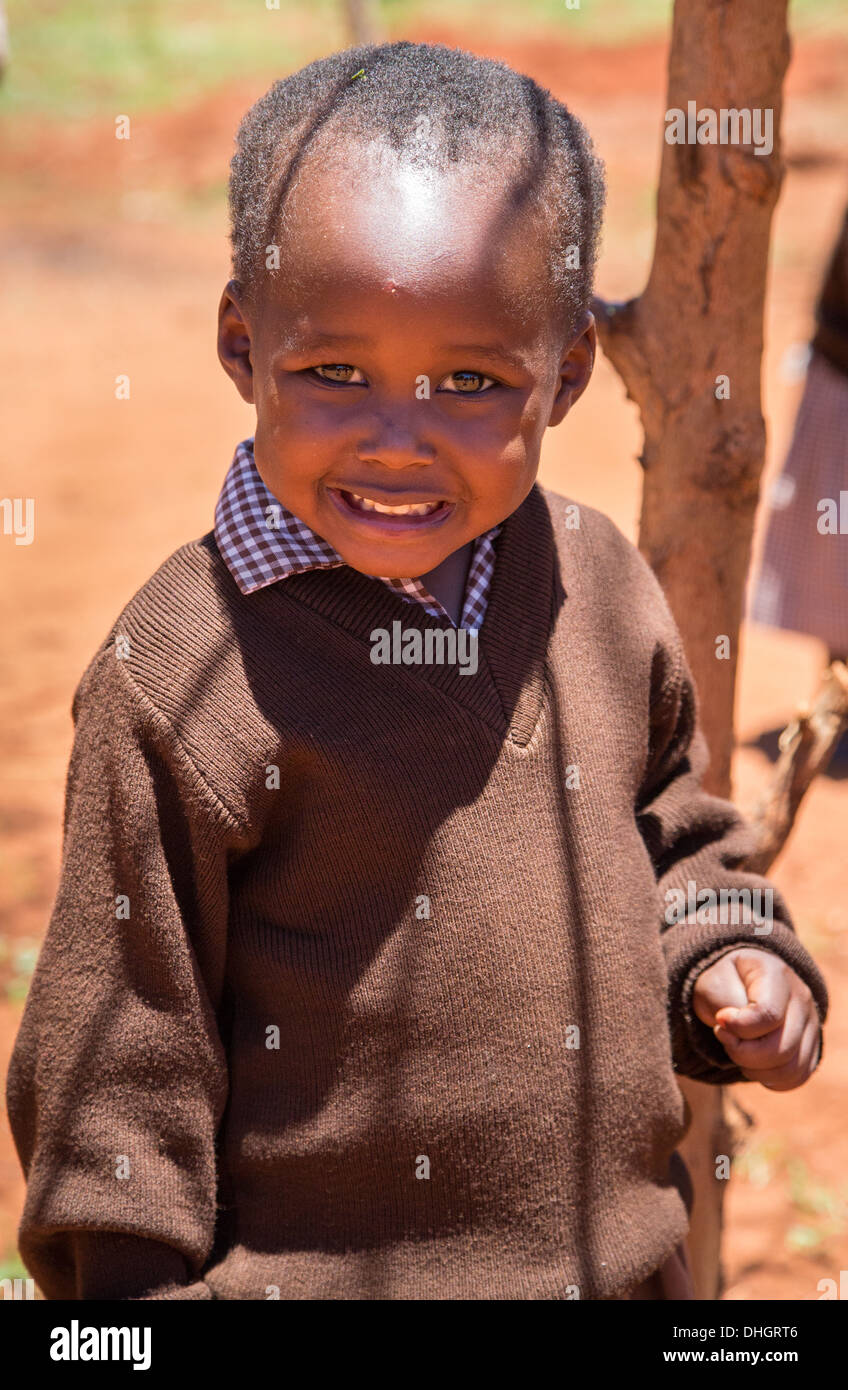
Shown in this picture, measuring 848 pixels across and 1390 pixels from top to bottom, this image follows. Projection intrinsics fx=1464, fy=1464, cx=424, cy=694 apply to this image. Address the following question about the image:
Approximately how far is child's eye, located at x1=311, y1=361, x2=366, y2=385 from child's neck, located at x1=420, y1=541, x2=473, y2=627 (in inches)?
10.5

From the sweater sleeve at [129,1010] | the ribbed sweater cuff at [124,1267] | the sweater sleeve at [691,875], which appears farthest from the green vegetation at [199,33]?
the ribbed sweater cuff at [124,1267]

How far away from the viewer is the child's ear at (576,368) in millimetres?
1415

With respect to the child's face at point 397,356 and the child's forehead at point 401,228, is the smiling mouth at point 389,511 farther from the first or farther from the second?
the child's forehead at point 401,228

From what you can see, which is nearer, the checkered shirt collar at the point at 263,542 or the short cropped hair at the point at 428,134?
the short cropped hair at the point at 428,134

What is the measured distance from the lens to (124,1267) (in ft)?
4.38

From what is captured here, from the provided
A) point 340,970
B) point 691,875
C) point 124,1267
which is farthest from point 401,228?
point 124,1267

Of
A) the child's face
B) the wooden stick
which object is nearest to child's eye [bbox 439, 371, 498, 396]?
the child's face

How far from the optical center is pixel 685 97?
185 cm

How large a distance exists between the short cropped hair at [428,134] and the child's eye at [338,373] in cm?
11

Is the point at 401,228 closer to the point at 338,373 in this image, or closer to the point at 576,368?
the point at 338,373

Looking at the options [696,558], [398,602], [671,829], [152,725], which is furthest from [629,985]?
[696,558]

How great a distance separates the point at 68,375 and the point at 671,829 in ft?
24.9

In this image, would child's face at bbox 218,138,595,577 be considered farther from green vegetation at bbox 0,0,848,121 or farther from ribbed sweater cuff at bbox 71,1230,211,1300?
green vegetation at bbox 0,0,848,121

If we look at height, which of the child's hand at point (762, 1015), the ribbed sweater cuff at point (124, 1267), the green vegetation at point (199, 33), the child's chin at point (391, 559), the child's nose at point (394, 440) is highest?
the green vegetation at point (199, 33)
